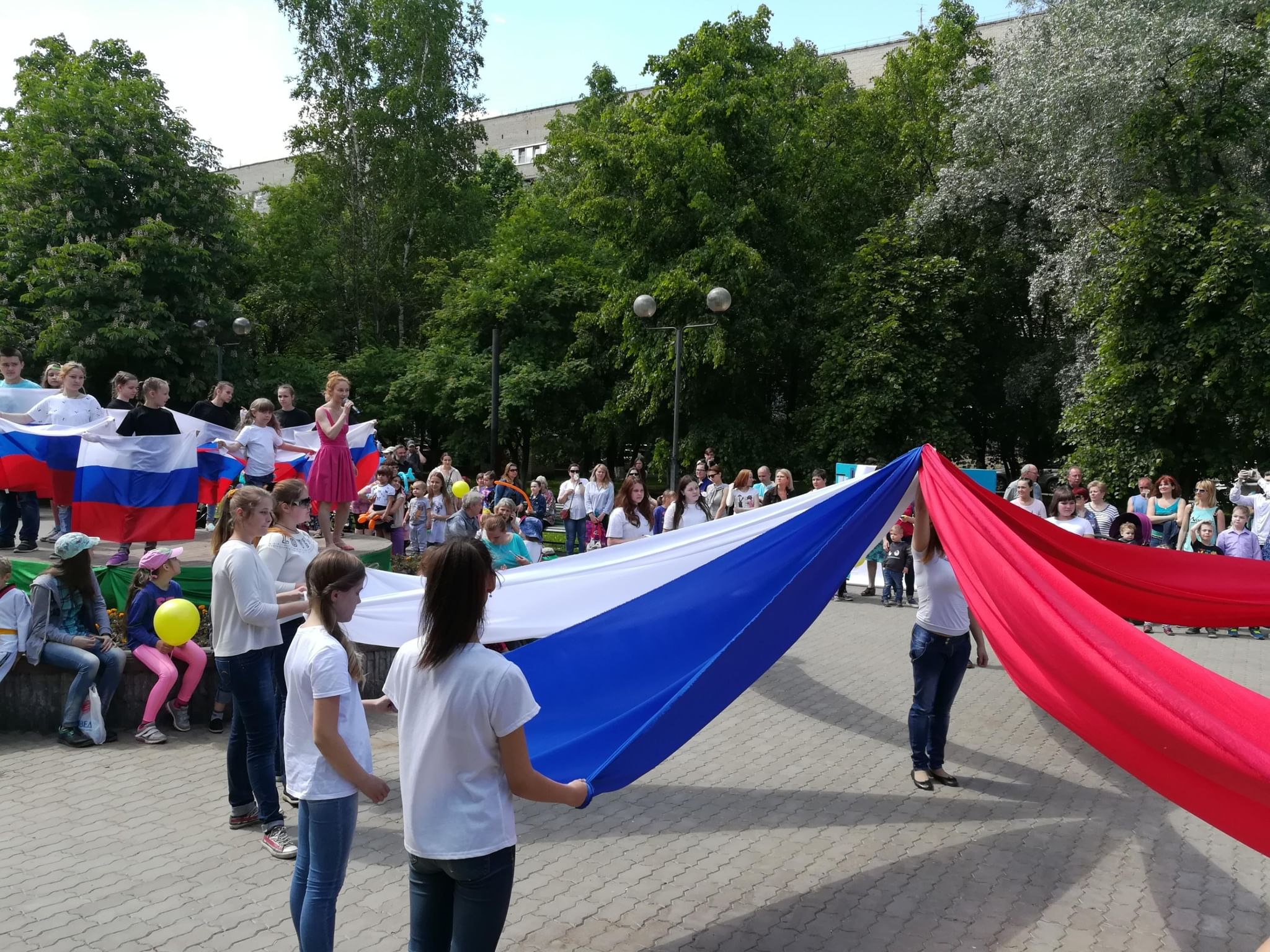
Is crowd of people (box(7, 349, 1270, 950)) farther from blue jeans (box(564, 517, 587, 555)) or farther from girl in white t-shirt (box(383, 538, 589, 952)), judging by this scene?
blue jeans (box(564, 517, 587, 555))

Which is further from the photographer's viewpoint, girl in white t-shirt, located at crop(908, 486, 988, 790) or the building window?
the building window

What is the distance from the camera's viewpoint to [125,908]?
4.27 m

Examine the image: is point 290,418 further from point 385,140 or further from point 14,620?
point 385,140

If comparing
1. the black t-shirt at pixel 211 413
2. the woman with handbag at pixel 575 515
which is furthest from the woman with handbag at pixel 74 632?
the woman with handbag at pixel 575 515

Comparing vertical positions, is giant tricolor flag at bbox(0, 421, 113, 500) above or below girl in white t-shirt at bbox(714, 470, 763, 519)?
above

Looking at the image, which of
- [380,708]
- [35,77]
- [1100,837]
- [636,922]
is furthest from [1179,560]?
[35,77]

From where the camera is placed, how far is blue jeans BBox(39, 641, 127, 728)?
6.36 m

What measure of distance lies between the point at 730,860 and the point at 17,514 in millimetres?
8224

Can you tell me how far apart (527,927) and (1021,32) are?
81.0 ft

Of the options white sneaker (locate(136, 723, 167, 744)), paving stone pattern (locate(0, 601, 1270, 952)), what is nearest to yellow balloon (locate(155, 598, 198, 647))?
white sneaker (locate(136, 723, 167, 744))

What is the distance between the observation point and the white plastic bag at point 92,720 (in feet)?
21.1

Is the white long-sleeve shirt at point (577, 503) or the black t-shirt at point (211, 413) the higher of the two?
the black t-shirt at point (211, 413)

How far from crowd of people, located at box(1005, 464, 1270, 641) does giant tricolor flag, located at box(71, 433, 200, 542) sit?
27.3ft

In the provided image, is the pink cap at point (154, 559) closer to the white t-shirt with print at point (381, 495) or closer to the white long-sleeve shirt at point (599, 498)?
the white t-shirt with print at point (381, 495)
